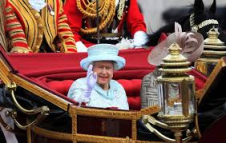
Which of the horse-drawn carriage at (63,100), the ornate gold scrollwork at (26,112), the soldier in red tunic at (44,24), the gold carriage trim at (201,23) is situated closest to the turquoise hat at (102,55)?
the horse-drawn carriage at (63,100)

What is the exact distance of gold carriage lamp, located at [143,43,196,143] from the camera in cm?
295

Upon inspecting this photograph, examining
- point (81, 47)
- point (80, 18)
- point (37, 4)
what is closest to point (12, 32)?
point (37, 4)

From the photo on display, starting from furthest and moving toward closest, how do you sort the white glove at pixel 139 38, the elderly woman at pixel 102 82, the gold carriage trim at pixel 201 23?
the white glove at pixel 139 38, the gold carriage trim at pixel 201 23, the elderly woman at pixel 102 82

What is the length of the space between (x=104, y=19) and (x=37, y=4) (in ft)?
3.31

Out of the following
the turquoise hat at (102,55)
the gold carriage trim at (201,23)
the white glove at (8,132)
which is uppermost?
the gold carriage trim at (201,23)

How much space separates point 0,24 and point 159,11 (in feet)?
10.1

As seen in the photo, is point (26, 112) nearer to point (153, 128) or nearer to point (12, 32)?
point (153, 128)

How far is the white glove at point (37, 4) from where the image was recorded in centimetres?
504

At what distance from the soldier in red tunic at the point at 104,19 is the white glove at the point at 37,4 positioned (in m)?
0.75

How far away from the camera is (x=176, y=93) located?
2.99 metres

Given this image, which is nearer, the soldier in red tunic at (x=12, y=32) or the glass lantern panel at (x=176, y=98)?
the glass lantern panel at (x=176, y=98)

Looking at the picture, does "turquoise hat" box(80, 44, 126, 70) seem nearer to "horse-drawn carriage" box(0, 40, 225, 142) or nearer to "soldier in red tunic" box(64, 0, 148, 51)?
"horse-drawn carriage" box(0, 40, 225, 142)

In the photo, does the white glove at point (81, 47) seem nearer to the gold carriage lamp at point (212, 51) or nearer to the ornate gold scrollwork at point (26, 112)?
the gold carriage lamp at point (212, 51)

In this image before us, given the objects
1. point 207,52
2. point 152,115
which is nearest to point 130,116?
point 152,115
